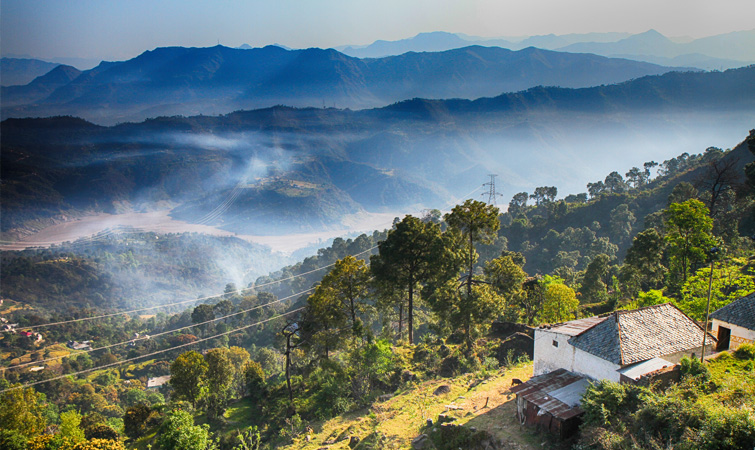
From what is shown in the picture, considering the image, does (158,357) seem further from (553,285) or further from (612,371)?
(612,371)

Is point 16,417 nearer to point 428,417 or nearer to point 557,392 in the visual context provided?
point 428,417

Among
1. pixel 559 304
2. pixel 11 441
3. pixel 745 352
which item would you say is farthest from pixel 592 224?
pixel 11 441

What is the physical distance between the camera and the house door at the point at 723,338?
1994 centimetres

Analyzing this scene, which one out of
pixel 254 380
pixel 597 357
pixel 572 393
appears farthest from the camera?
pixel 254 380

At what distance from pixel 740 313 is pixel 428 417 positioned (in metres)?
15.7

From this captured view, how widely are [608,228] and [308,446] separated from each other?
250 ft

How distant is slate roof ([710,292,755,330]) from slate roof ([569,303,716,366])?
327cm

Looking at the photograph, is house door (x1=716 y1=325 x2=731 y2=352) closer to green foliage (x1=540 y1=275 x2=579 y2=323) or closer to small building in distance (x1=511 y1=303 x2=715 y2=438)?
small building in distance (x1=511 y1=303 x2=715 y2=438)

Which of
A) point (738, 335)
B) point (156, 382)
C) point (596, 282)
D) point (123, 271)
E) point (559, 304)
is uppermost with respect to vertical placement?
point (738, 335)

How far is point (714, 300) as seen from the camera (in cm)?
2378

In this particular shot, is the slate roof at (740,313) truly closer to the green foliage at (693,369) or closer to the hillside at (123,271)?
the green foliage at (693,369)

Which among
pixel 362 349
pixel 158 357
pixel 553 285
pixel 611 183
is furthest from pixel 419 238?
pixel 611 183

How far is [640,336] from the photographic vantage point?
1623 centimetres

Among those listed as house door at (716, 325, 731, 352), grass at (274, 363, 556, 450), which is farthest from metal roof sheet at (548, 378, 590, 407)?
house door at (716, 325, 731, 352)
